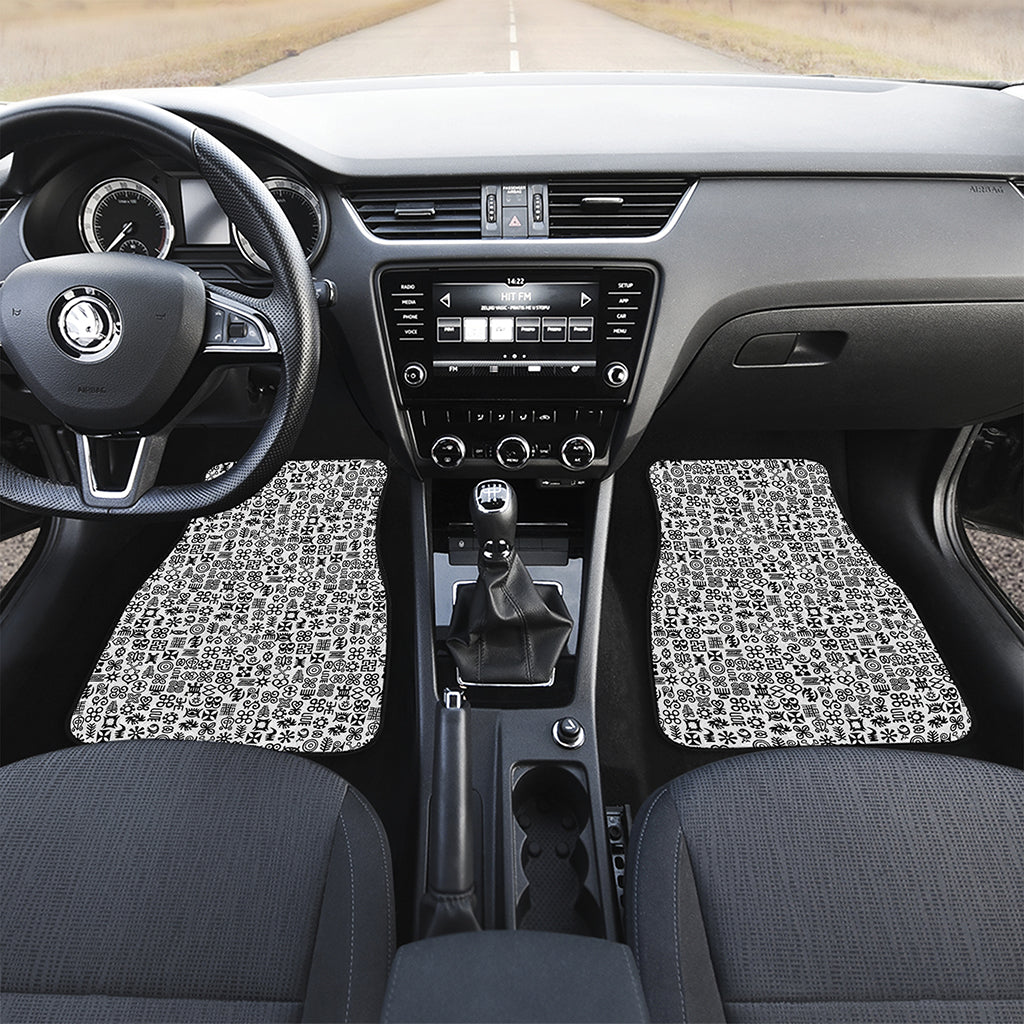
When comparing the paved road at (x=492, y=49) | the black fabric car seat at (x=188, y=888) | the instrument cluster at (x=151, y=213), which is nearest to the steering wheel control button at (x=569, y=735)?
the black fabric car seat at (x=188, y=888)

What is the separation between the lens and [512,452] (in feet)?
4.66

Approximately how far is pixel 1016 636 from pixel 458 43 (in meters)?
1.55

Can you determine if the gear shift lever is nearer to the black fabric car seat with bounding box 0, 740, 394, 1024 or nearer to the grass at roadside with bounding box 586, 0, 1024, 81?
the black fabric car seat with bounding box 0, 740, 394, 1024

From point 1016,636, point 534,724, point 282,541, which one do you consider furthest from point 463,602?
point 1016,636

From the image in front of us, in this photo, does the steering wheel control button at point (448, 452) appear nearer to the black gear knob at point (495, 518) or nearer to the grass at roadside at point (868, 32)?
the black gear knob at point (495, 518)

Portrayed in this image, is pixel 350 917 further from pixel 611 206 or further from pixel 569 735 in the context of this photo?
pixel 611 206

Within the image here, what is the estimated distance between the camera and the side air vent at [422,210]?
1.25 metres

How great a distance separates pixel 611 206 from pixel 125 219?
78 cm

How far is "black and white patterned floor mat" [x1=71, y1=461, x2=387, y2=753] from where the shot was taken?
1559 millimetres

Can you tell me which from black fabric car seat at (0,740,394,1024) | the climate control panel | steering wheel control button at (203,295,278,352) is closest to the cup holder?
black fabric car seat at (0,740,394,1024)

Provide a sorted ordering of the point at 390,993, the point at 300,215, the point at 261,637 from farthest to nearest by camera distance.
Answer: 1. the point at 261,637
2. the point at 300,215
3. the point at 390,993

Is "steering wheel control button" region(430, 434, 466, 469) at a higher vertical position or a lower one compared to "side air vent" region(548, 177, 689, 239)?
lower

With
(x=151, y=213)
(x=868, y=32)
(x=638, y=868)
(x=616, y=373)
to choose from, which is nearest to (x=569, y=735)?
(x=638, y=868)

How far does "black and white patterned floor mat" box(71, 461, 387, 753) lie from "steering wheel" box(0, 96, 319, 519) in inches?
24.5
